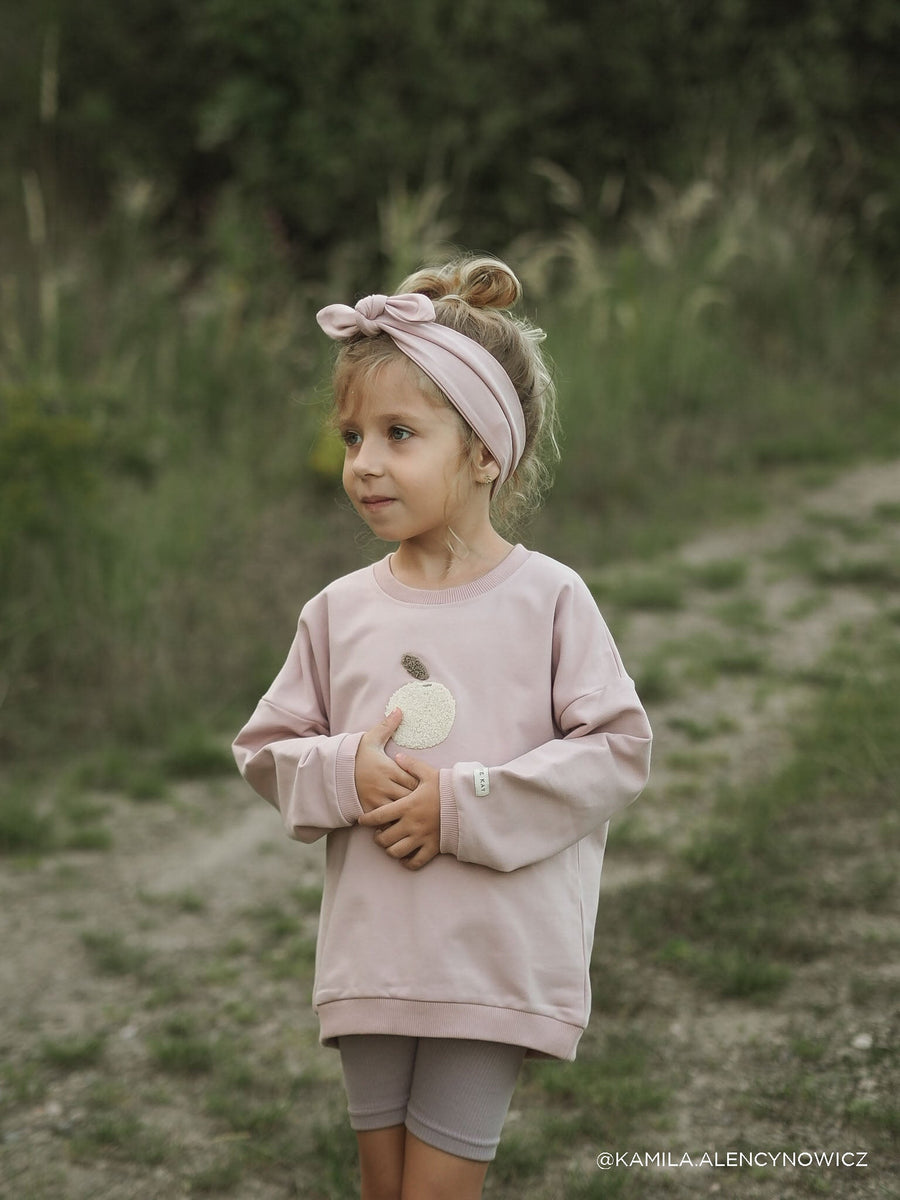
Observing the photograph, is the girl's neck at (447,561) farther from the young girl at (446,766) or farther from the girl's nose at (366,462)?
the girl's nose at (366,462)

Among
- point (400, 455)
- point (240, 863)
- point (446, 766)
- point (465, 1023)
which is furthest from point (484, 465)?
point (240, 863)

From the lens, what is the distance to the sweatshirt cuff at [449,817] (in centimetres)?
188

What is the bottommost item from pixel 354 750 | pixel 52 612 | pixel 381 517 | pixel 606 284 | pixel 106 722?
pixel 106 722

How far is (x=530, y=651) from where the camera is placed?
1989mm

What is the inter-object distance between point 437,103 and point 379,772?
820 cm

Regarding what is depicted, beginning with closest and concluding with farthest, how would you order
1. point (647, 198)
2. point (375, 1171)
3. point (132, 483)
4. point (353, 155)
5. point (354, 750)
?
point (354, 750), point (375, 1171), point (132, 483), point (353, 155), point (647, 198)

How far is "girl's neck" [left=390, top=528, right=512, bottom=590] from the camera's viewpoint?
2.05 metres

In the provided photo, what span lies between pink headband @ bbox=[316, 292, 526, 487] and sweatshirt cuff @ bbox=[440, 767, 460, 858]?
522 millimetres

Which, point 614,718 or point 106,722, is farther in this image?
point 106,722

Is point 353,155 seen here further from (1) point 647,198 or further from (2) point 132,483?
(2) point 132,483

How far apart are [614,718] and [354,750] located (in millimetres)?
396

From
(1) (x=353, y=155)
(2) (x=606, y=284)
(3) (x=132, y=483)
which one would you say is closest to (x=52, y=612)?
(3) (x=132, y=483)

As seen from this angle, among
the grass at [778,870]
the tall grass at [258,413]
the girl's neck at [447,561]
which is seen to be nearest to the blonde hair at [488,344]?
the girl's neck at [447,561]

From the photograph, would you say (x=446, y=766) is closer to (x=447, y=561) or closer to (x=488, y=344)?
(x=447, y=561)
